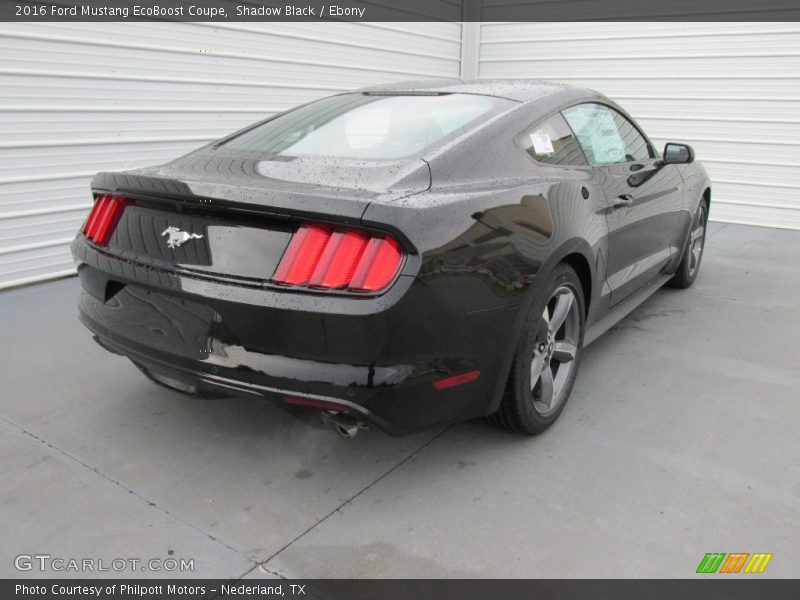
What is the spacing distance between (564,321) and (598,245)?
0.39 metres

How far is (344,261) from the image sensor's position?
2.00 meters

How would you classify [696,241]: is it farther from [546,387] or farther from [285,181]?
[285,181]

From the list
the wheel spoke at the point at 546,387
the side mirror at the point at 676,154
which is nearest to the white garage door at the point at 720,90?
the side mirror at the point at 676,154

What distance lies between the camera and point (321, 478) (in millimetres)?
2498

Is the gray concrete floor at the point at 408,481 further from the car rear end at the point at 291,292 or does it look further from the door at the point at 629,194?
the door at the point at 629,194

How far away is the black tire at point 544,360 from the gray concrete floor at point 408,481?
12cm

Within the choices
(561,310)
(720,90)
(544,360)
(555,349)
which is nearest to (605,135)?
(561,310)

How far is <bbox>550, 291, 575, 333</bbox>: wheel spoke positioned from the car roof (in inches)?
35.7

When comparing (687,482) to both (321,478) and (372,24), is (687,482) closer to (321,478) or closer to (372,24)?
(321,478)

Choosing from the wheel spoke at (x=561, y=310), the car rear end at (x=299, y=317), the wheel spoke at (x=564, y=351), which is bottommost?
the wheel spoke at (x=564, y=351)

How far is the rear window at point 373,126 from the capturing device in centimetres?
261

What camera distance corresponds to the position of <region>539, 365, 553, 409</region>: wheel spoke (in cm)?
280

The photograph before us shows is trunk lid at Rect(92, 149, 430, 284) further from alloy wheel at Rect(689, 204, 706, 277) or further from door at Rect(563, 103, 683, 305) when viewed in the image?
alloy wheel at Rect(689, 204, 706, 277)
